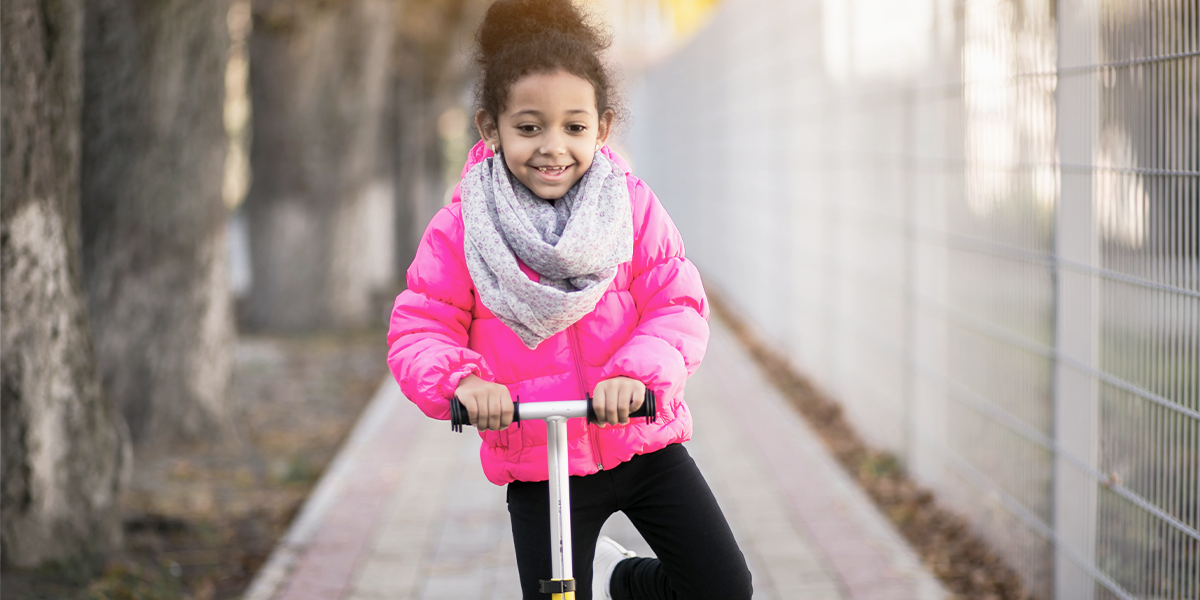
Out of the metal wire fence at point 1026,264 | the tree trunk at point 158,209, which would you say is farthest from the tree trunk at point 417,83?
the tree trunk at point 158,209

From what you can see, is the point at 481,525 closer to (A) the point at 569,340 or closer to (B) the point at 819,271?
(A) the point at 569,340

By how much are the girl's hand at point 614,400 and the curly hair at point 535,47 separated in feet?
2.20

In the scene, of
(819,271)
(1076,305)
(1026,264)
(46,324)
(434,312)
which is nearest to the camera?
(434,312)

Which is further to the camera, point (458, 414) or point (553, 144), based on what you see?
point (553, 144)

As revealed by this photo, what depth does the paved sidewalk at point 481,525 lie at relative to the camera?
479 cm

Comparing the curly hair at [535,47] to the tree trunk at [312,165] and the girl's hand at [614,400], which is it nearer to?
the girl's hand at [614,400]

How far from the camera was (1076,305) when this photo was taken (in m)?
4.14

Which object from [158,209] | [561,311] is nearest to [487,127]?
[561,311]

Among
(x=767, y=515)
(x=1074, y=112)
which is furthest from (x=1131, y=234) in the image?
(x=767, y=515)

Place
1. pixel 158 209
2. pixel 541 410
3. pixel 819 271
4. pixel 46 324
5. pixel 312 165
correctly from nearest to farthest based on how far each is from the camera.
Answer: pixel 541 410 → pixel 46 324 → pixel 158 209 → pixel 819 271 → pixel 312 165

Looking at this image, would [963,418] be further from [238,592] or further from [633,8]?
[633,8]

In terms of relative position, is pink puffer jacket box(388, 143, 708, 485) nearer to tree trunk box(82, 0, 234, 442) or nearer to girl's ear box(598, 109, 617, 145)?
girl's ear box(598, 109, 617, 145)

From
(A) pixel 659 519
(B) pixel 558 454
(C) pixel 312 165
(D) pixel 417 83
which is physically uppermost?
(D) pixel 417 83

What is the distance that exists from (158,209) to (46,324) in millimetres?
2342
